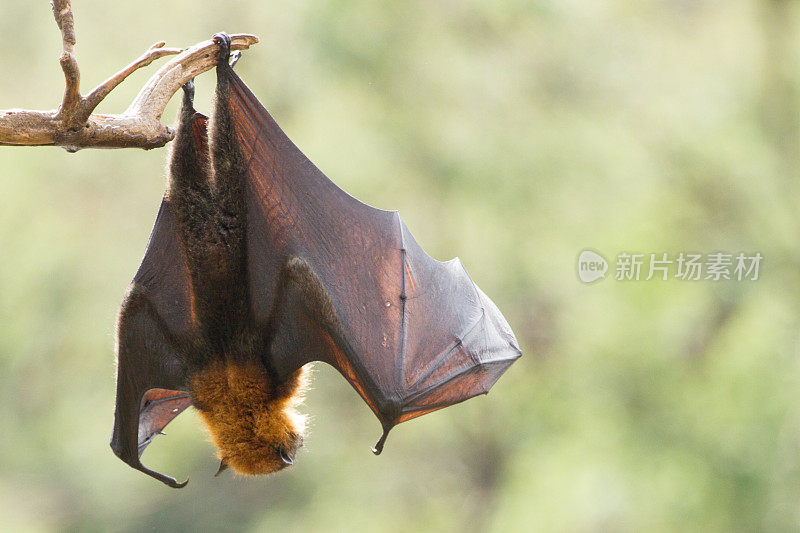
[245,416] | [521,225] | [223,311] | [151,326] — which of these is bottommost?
[245,416]

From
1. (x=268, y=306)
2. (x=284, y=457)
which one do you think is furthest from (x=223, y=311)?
(x=284, y=457)

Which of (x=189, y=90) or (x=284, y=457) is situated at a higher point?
(x=189, y=90)

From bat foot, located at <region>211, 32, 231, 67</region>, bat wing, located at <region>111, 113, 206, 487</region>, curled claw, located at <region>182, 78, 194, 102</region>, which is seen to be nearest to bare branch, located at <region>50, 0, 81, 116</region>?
bat foot, located at <region>211, 32, 231, 67</region>

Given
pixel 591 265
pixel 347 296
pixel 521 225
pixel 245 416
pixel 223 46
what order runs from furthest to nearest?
pixel 521 225, pixel 591 265, pixel 245 416, pixel 347 296, pixel 223 46

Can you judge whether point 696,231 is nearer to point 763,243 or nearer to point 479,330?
point 763,243

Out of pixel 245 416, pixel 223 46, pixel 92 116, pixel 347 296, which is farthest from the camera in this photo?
pixel 245 416

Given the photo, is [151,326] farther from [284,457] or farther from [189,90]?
[189,90]

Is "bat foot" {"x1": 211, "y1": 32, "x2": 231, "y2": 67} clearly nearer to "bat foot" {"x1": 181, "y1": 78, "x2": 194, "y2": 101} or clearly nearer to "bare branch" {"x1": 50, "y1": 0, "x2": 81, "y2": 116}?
"bat foot" {"x1": 181, "y1": 78, "x2": 194, "y2": 101}

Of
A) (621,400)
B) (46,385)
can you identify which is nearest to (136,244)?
(46,385)
